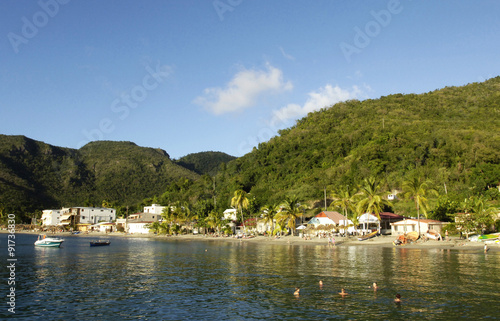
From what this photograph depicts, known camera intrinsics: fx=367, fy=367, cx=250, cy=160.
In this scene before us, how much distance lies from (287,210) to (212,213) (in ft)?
98.0

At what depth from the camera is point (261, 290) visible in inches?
1017

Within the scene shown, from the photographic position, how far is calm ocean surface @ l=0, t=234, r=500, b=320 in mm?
19906

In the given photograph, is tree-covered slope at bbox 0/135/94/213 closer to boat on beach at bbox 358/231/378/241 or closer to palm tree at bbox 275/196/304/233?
palm tree at bbox 275/196/304/233

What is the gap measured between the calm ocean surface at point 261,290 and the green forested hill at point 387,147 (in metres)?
54.0

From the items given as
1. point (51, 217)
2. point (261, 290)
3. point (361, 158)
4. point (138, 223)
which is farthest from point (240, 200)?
point (51, 217)

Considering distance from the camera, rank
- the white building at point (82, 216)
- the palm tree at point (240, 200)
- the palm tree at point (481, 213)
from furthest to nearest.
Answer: the white building at point (82, 216)
the palm tree at point (240, 200)
the palm tree at point (481, 213)

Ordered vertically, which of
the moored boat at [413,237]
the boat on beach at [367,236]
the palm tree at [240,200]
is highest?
the palm tree at [240,200]

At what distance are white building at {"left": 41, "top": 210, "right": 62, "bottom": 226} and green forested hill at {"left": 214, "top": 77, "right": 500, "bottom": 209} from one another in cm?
7467

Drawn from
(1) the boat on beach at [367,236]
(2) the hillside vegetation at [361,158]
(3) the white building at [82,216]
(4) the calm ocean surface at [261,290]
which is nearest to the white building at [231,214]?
(2) the hillside vegetation at [361,158]

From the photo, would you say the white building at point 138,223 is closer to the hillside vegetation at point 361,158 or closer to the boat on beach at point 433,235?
the hillside vegetation at point 361,158

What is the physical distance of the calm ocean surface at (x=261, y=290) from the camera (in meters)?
19.9

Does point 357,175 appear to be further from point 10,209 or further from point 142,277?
point 10,209

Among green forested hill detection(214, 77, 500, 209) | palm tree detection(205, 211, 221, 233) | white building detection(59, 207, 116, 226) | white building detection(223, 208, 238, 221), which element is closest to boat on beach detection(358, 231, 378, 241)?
green forested hill detection(214, 77, 500, 209)

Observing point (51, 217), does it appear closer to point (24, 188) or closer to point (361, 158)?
point (24, 188)
